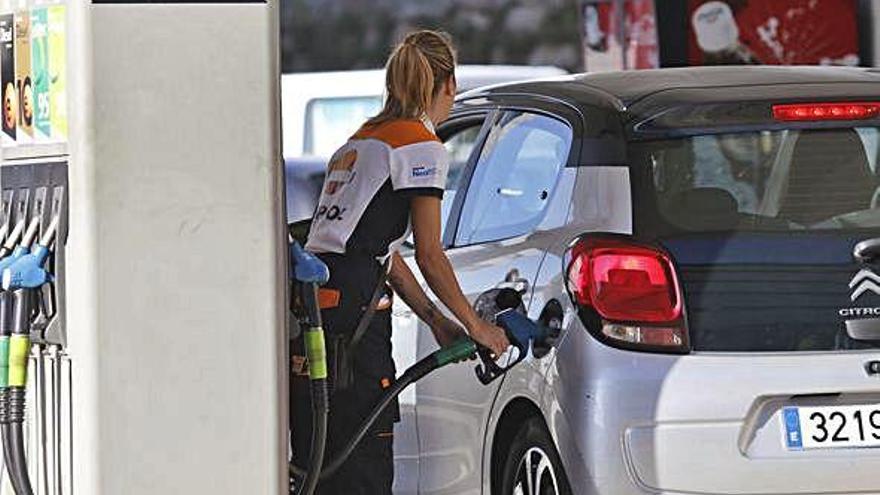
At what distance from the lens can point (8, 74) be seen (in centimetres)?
665

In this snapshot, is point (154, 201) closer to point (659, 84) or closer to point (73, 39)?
point (73, 39)

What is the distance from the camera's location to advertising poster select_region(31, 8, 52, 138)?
6.28m

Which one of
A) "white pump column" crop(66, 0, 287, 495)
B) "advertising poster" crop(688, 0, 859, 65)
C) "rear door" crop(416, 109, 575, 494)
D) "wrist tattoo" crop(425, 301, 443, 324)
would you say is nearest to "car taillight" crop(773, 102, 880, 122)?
"rear door" crop(416, 109, 575, 494)

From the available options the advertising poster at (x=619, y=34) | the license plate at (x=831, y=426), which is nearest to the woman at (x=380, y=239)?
the license plate at (x=831, y=426)

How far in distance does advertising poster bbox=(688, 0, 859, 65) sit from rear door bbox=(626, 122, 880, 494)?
10.4 m

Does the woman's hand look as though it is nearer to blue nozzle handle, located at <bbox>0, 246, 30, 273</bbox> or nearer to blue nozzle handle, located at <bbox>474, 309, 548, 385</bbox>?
blue nozzle handle, located at <bbox>474, 309, 548, 385</bbox>

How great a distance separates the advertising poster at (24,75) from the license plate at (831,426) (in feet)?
7.45

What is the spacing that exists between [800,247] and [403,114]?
130cm

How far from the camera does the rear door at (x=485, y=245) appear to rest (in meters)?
7.04

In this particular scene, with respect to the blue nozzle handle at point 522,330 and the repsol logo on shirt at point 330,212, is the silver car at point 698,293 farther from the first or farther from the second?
the repsol logo on shirt at point 330,212

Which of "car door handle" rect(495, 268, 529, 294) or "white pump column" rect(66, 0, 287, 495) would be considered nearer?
"white pump column" rect(66, 0, 287, 495)

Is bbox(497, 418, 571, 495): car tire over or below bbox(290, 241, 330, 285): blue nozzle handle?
below

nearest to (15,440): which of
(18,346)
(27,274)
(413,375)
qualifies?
(18,346)

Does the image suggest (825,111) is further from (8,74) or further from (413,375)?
(8,74)
